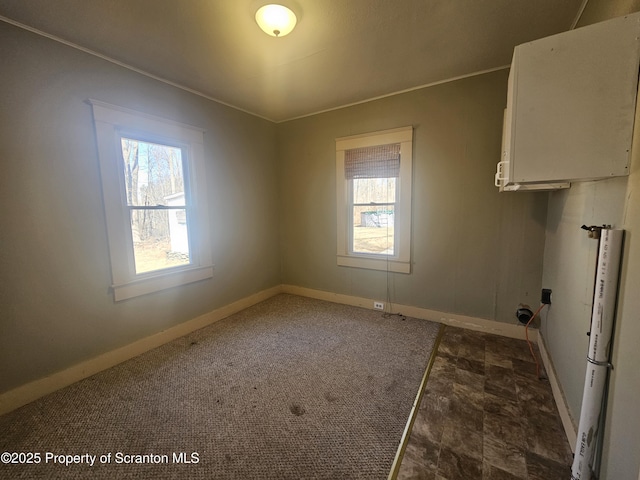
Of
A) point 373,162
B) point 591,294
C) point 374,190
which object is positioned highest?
point 373,162

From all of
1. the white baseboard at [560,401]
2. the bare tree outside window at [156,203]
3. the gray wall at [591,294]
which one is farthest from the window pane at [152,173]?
the white baseboard at [560,401]

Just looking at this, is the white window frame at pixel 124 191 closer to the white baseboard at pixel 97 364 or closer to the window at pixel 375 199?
the white baseboard at pixel 97 364

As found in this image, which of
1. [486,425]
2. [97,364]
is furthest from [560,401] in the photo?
[97,364]

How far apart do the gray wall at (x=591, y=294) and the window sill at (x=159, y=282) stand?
3.06 m

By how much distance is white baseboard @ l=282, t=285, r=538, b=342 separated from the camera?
257 centimetres

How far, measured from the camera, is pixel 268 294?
3.85 meters

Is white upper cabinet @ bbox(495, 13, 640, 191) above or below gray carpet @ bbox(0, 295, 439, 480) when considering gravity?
above

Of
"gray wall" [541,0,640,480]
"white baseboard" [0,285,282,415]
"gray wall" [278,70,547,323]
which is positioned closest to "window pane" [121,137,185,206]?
"white baseboard" [0,285,282,415]

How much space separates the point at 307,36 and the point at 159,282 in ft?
8.07

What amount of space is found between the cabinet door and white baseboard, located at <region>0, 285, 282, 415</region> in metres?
3.03

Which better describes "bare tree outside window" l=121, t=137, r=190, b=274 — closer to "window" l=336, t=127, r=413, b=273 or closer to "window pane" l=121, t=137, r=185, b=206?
"window pane" l=121, t=137, r=185, b=206

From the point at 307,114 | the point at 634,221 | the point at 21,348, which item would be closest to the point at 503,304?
the point at 634,221

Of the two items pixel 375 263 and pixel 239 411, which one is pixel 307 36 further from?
pixel 239 411

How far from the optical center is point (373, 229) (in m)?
3.29
